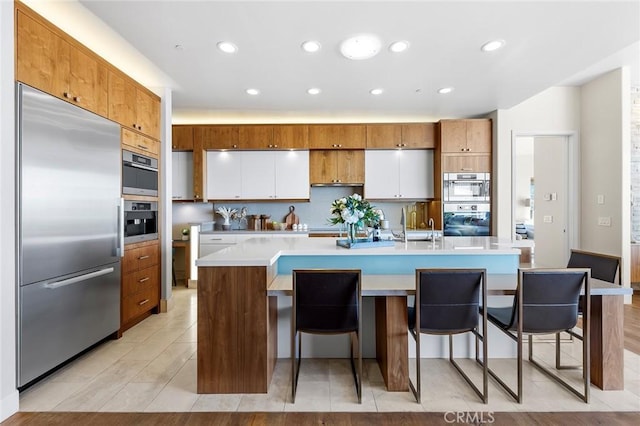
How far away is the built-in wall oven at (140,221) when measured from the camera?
3137mm

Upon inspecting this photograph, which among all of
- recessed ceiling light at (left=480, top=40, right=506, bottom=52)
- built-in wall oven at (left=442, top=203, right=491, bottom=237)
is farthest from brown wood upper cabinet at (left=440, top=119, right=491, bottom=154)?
recessed ceiling light at (left=480, top=40, right=506, bottom=52)

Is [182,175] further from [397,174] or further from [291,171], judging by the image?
[397,174]

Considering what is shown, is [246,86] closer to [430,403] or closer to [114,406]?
[114,406]

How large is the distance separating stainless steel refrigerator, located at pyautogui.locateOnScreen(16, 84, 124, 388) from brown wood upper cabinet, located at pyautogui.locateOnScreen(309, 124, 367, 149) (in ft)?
9.16

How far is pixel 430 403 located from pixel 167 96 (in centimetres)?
410

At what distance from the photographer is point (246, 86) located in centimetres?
366

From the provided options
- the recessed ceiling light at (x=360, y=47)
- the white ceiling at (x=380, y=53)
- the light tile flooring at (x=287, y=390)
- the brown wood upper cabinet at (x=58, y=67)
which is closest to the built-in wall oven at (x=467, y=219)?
the white ceiling at (x=380, y=53)

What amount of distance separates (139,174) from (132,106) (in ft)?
2.28

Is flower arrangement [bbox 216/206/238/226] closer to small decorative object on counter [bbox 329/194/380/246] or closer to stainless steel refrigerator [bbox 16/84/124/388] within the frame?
stainless steel refrigerator [bbox 16/84/124/388]

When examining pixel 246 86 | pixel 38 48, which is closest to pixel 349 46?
pixel 246 86

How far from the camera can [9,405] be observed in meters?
1.89

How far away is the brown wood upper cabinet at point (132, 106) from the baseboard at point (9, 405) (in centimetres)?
223

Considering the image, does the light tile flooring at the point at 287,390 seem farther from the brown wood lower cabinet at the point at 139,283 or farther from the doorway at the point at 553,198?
the doorway at the point at 553,198

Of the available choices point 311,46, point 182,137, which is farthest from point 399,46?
point 182,137
